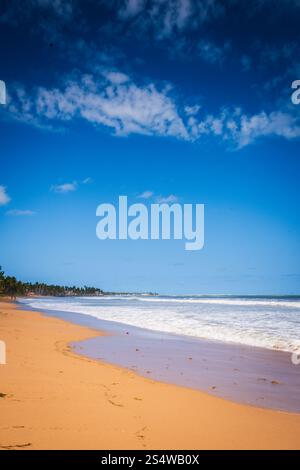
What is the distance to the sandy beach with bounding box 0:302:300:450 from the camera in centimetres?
393

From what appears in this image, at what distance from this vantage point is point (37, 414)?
452 centimetres

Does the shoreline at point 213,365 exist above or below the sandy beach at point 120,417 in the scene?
below

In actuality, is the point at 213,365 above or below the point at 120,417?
below

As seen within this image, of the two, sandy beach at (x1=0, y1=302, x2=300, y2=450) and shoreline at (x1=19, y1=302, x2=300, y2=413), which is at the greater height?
sandy beach at (x1=0, y1=302, x2=300, y2=450)

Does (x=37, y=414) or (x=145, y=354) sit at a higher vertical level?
(x=37, y=414)

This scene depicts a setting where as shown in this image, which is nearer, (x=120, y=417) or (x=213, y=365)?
(x=120, y=417)

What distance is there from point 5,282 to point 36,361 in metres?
88.7

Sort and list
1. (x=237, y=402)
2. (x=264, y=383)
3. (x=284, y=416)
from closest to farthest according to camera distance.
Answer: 1. (x=284, y=416)
2. (x=237, y=402)
3. (x=264, y=383)

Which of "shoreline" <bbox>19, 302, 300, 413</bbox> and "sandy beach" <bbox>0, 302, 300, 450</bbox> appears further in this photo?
"shoreline" <bbox>19, 302, 300, 413</bbox>

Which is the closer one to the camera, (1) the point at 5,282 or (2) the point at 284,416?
(2) the point at 284,416

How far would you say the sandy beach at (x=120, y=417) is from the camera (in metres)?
3.93

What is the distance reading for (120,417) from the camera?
4.63m
